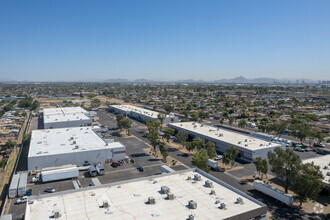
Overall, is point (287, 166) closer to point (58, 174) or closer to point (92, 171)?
point (92, 171)

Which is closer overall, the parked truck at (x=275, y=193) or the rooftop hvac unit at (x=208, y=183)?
the rooftop hvac unit at (x=208, y=183)

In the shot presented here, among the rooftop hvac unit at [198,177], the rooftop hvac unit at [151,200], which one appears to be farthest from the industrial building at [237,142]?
the rooftop hvac unit at [151,200]

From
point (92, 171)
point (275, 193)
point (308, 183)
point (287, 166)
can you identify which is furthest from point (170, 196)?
point (92, 171)

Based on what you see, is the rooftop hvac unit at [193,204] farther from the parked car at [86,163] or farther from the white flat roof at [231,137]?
the white flat roof at [231,137]

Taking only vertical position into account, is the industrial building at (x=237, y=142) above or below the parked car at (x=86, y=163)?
above

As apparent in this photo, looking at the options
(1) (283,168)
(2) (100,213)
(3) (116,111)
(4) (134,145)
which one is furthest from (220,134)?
(3) (116,111)

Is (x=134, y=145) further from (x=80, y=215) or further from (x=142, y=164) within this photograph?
(x=80, y=215)

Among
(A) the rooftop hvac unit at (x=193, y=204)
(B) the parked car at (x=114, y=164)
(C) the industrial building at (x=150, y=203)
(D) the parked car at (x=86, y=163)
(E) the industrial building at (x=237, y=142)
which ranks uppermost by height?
(A) the rooftop hvac unit at (x=193, y=204)
